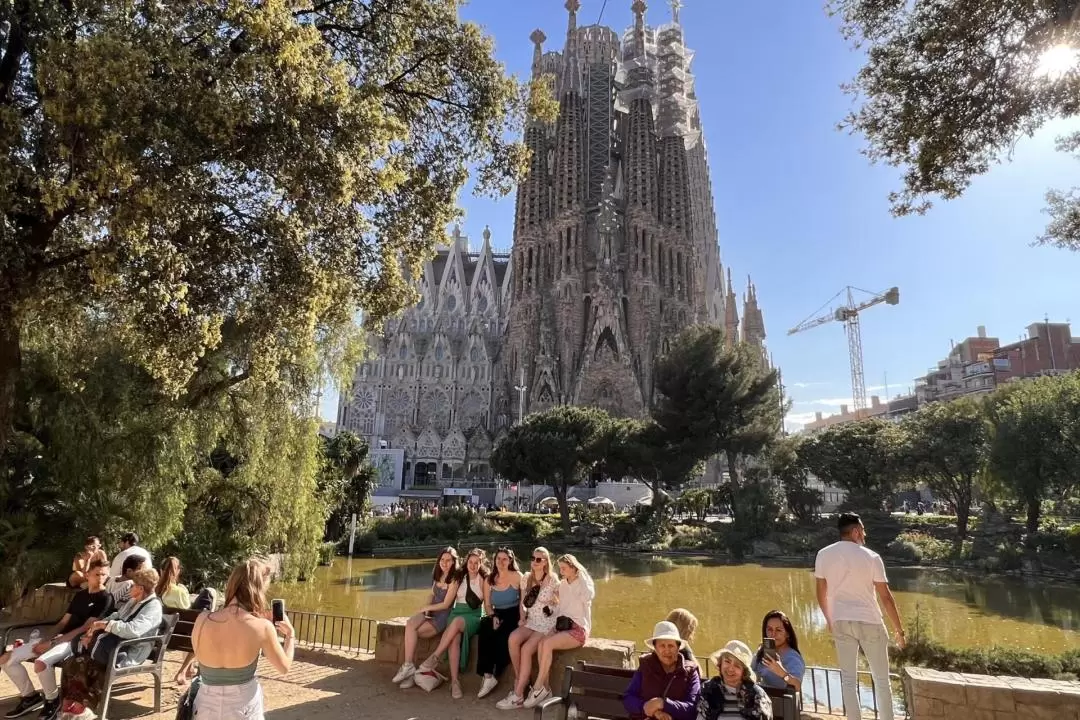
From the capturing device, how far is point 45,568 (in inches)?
326

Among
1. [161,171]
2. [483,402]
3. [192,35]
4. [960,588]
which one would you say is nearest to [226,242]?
[161,171]

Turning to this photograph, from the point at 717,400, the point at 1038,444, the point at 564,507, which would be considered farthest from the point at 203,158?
the point at 1038,444

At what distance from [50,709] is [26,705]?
0.40 m

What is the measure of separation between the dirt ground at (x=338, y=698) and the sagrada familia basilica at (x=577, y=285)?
38369 millimetres

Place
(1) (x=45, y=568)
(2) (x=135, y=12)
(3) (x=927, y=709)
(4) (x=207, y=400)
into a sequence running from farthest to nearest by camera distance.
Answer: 1. (4) (x=207, y=400)
2. (1) (x=45, y=568)
3. (2) (x=135, y=12)
4. (3) (x=927, y=709)

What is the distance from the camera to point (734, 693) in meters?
3.34

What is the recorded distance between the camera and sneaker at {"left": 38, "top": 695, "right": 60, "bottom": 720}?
4.19 meters

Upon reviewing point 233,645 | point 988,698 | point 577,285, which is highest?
point 577,285

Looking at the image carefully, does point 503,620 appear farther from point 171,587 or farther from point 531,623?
point 171,587

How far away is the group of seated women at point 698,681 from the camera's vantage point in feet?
10.9

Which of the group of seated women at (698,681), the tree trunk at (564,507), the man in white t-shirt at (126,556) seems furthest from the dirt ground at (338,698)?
the tree trunk at (564,507)

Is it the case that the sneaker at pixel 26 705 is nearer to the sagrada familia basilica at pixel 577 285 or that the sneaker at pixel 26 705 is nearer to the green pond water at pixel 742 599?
the green pond water at pixel 742 599

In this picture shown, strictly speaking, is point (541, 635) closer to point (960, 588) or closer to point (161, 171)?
point (161, 171)

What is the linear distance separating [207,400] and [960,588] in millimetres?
17939
